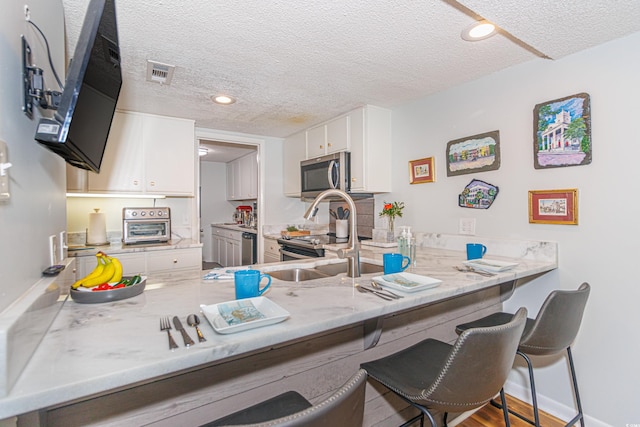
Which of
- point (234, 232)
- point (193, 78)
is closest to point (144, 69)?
point (193, 78)

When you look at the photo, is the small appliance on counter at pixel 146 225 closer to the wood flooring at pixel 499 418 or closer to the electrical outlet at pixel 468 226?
the electrical outlet at pixel 468 226

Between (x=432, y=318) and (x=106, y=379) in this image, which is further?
(x=432, y=318)

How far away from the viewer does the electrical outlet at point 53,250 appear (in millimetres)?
1161

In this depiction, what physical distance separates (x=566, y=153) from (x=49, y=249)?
2582 millimetres

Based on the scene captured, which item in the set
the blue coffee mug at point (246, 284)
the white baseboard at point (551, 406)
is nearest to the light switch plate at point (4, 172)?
the blue coffee mug at point (246, 284)

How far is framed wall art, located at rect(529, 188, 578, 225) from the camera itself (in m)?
1.79

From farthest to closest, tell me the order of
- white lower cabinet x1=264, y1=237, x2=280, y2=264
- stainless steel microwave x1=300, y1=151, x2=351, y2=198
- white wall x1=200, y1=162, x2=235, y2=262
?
white wall x1=200, y1=162, x2=235, y2=262 → white lower cabinet x1=264, y1=237, x2=280, y2=264 → stainless steel microwave x1=300, y1=151, x2=351, y2=198

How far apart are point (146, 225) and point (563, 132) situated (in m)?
3.46

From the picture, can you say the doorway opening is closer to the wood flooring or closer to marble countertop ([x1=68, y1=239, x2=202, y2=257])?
marble countertop ([x1=68, y1=239, x2=202, y2=257])

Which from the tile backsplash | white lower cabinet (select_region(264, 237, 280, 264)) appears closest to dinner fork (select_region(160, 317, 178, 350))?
the tile backsplash

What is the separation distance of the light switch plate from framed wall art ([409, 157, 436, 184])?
99.1 inches

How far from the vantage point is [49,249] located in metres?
1.15

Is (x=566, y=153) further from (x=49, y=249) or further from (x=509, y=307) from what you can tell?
→ (x=49, y=249)

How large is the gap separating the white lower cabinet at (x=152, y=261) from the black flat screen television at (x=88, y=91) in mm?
1789
